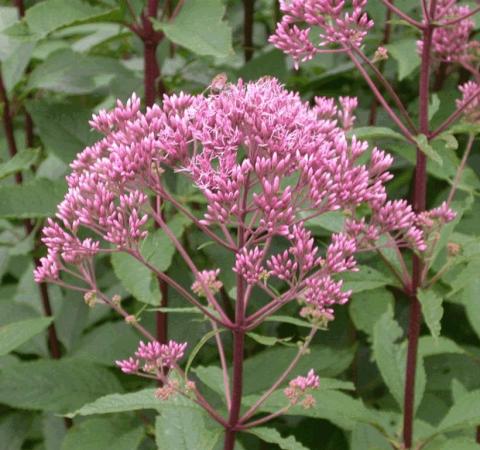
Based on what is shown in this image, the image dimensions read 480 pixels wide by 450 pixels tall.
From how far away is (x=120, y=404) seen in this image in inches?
87.0

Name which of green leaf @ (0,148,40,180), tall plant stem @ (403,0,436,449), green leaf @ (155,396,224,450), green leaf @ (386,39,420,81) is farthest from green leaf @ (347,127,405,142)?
green leaf @ (0,148,40,180)

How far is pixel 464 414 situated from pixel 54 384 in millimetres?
1394

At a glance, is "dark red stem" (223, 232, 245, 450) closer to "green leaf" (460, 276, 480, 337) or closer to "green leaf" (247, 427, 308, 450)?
"green leaf" (247, 427, 308, 450)

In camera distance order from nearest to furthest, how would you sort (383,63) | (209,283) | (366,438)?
(209,283)
(366,438)
(383,63)

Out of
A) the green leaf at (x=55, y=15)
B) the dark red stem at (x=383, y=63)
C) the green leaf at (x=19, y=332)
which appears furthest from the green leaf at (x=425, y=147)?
the green leaf at (x=19, y=332)

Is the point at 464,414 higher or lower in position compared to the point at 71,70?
lower

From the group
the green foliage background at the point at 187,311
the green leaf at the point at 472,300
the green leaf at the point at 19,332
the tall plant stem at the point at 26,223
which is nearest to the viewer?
the green foliage background at the point at 187,311

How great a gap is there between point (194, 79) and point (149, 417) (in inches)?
53.1

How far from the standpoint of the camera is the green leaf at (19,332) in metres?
2.73

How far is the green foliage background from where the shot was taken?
2.52m

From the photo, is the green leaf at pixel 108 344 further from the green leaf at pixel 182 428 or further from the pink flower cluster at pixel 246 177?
the pink flower cluster at pixel 246 177

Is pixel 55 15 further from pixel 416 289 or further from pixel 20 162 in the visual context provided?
pixel 416 289

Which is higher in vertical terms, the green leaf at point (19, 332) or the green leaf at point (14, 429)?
the green leaf at point (19, 332)

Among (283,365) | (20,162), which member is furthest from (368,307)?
(20,162)
